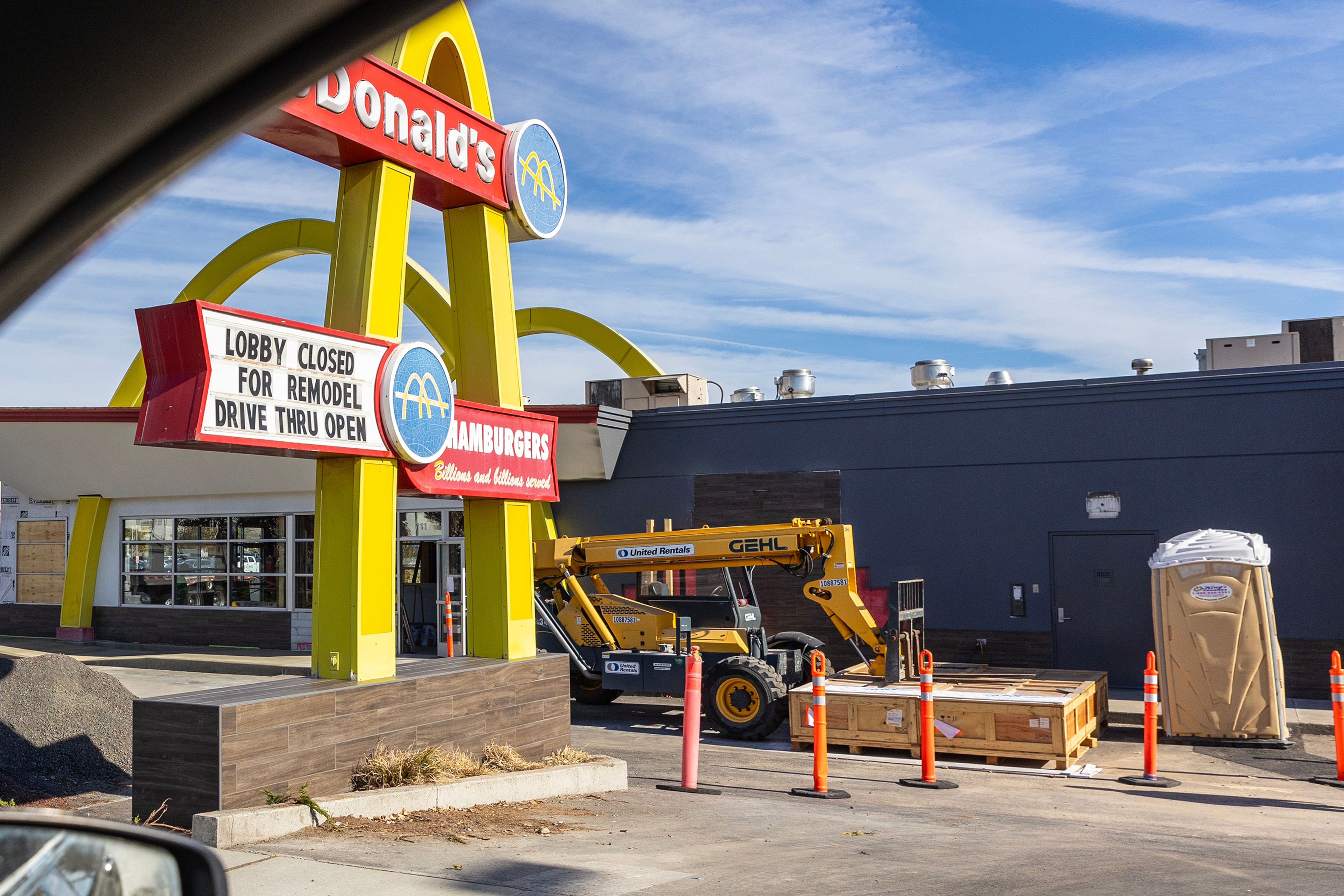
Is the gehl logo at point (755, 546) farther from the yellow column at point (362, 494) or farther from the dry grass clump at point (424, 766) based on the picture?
the yellow column at point (362, 494)

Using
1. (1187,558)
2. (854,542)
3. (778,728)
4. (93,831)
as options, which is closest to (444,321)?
(854,542)

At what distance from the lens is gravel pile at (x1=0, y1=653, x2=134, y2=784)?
10781 mm

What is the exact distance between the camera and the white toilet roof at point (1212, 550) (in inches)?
567

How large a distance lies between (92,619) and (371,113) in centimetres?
2224

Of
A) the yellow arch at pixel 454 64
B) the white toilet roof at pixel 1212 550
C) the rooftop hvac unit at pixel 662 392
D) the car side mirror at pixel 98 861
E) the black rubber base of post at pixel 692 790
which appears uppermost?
the yellow arch at pixel 454 64

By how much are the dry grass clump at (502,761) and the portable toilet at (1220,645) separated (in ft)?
28.3

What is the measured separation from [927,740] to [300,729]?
6.67m

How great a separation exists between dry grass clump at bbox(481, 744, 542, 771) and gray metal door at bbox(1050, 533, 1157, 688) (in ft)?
39.0

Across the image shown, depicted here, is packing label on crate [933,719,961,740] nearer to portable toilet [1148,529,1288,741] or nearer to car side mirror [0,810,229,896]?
portable toilet [1148,529,1288,741]

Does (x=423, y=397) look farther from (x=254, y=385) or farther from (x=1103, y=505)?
(x=1103, y=505)

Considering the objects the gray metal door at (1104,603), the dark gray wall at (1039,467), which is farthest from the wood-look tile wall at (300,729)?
the gray metal door at (1104,603)

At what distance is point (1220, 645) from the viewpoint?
556 inches

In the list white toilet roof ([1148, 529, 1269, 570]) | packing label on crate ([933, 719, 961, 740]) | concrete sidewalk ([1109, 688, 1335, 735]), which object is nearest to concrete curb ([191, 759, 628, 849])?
packing label on crate ([933, 719, 961, 740])

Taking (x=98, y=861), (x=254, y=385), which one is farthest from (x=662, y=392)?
(x=98, y=861)
